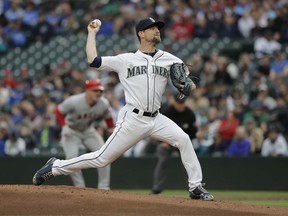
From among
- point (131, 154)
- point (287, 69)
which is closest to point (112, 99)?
point (131, 154)

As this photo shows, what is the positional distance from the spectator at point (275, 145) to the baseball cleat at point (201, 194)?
6.69 m

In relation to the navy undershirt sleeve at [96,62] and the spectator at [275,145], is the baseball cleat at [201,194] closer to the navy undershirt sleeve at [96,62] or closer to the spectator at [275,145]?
the navy undershirt sleeve at [96,62]

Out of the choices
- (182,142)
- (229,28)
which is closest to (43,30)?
(229,28)

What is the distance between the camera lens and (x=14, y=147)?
56.2 feet

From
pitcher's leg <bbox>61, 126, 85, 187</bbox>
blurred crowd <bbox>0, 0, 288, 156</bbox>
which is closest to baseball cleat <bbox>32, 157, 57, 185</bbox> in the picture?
pitcher's leg <bbox>61, 126, 85, 187</bbox>

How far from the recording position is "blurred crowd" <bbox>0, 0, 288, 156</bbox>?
16672mm

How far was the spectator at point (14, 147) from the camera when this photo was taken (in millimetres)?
17125

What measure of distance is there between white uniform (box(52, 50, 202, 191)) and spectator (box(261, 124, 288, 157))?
6.84 metres

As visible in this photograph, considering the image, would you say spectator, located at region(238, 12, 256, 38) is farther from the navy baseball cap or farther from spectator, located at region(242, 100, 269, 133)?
the navy baseball cap

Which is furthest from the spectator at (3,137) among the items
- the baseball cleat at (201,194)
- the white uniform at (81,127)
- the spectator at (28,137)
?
the baseball cleat at (201,194)

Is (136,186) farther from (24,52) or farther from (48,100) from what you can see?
(24,52)

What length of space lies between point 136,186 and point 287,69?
456 centimetres

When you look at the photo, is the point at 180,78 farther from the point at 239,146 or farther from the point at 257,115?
the point at 257,115

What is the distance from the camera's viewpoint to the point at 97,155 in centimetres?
922
